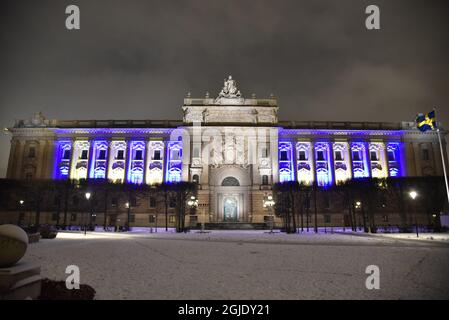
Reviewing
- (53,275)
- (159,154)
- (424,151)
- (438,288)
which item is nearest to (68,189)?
(159,154)

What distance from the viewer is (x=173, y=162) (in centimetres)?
5956

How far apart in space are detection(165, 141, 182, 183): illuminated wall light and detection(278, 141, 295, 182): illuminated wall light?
70.9 feet

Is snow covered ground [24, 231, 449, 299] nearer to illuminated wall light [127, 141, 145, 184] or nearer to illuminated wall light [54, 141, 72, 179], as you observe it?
illuminated wall light [127, 141, 145, 184]

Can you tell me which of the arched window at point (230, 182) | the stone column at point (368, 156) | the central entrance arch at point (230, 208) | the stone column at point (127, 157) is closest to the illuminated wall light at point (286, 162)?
the arched window at point (230, 182)

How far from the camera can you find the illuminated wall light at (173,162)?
5875cm

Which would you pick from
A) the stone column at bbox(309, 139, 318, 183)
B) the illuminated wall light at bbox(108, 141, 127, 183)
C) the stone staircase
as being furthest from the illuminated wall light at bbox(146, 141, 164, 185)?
the stone column at bbox(309, 139, 318, 183)

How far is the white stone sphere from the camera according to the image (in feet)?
19.7

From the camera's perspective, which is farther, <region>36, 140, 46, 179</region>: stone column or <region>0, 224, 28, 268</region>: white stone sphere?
<region>36, 140, 46, 179</region>: stone column

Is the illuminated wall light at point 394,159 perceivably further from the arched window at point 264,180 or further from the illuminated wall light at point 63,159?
the illuminated wall light at point 63,159

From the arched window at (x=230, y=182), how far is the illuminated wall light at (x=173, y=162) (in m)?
9.66

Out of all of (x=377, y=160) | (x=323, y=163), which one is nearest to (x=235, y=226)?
(x=323, y=163)

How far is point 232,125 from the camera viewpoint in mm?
57750

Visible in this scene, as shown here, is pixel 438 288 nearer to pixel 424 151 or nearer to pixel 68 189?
pixel 68 189
